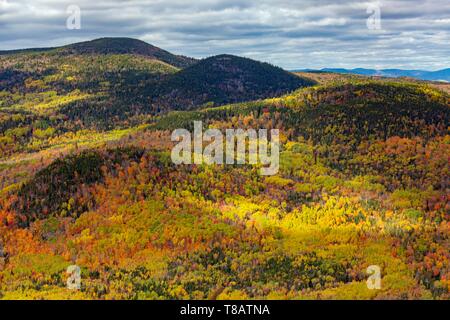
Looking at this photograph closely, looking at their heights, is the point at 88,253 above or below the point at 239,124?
below

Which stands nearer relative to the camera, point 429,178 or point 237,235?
point 237,235

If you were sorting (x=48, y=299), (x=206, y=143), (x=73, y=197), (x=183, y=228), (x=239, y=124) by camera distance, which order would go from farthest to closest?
(x=239, y=124) < (x=206, y=143) < (x=73, y=197) < (x=183, y=228) < (x=48, y=299)

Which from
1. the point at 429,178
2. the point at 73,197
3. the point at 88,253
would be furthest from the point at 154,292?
the point at 429,178

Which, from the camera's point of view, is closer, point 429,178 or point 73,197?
point 73,197

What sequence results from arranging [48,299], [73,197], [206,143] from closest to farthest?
[48,299]
[73,197]
[206,143]

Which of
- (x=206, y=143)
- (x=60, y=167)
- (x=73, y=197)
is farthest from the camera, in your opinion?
(x=206, y=143)

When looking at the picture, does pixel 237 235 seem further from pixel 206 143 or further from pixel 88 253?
pixel 206 143

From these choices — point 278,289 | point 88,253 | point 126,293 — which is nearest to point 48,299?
point 126,293

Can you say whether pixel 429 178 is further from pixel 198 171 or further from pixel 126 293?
pixel 126 293

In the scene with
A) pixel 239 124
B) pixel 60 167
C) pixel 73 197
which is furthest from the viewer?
pixel 239 124
